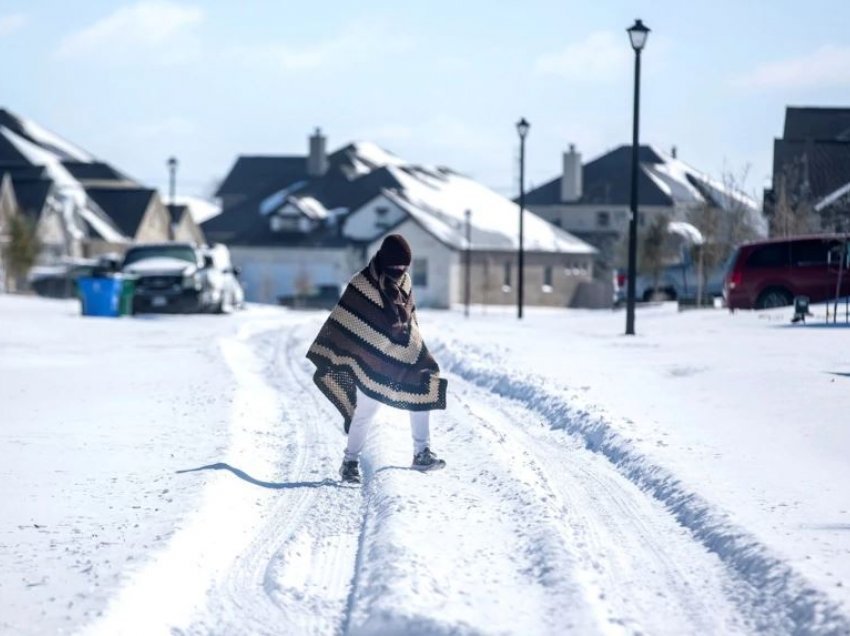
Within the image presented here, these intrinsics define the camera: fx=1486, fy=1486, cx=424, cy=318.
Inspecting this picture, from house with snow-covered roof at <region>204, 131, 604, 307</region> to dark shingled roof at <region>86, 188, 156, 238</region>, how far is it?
339 inches

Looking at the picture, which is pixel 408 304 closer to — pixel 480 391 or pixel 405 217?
pixel 480 391

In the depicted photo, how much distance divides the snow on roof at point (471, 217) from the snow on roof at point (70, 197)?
16.6m

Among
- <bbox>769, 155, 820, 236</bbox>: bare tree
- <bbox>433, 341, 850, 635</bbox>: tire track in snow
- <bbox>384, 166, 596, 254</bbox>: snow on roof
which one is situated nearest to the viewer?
<bbox>433, 341, 850, 635</bbox>: tire track in snow

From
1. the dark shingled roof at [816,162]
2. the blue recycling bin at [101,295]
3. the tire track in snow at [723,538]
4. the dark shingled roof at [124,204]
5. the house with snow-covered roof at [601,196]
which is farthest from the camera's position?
the dark shingled roof at [124,204]

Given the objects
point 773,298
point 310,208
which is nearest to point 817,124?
point 773,298

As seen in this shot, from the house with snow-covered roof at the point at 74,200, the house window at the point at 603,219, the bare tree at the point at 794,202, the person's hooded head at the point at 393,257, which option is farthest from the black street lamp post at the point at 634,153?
the house window at the point at 603,219

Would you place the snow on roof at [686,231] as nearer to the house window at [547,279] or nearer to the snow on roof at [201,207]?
the house window at [547,279]

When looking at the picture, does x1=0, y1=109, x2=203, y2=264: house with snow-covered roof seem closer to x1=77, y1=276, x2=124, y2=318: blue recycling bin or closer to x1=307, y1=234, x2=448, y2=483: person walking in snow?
x1=77, y1=276, x2=124, y2=318: blue recycling bin

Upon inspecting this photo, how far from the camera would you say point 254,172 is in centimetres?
11344

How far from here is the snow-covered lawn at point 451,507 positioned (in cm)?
664

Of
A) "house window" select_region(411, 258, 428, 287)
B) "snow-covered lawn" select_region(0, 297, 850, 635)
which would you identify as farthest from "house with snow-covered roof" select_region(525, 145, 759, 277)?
"snow-covered lawn" select_region(0, 297, 850, 635)

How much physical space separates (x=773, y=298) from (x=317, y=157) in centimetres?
7207

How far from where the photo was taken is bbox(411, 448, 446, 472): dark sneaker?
1045 cm

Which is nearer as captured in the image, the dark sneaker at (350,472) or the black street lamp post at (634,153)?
the dark sneaker at (350,472)
